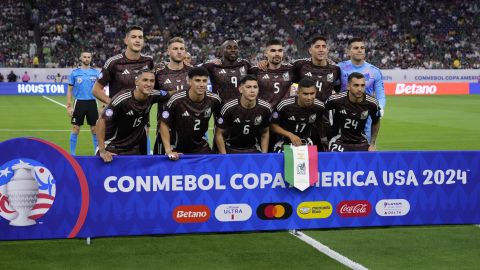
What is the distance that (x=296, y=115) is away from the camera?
30.0ft

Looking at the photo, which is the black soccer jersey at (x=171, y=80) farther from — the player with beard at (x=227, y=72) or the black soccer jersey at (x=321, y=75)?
the black soccer jersey at (x=321, y=75)

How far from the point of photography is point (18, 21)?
4553 cm

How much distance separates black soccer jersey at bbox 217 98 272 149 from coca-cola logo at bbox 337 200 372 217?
1.56 metres

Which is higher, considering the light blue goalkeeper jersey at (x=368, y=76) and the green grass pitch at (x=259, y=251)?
Answer: the light blue goalkeeper jersey at (x=368, y=76)

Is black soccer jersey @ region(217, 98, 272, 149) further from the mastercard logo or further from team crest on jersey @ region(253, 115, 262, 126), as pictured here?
the mastercard logo

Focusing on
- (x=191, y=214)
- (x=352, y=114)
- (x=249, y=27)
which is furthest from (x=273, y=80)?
(x=249, y=27)

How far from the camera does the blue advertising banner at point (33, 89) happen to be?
1522 inches

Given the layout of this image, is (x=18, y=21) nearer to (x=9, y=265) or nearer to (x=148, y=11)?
(x=148, y=11)

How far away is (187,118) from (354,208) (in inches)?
93.0

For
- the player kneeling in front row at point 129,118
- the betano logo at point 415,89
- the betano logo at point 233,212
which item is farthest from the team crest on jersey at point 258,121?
the betano logo at point 415,89

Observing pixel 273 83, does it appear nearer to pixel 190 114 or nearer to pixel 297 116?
pixel 297 116

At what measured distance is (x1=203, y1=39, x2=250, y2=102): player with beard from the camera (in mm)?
9930

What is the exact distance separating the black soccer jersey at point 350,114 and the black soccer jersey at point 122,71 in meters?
2.70

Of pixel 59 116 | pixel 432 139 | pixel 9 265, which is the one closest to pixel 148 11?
pixel 59 116
